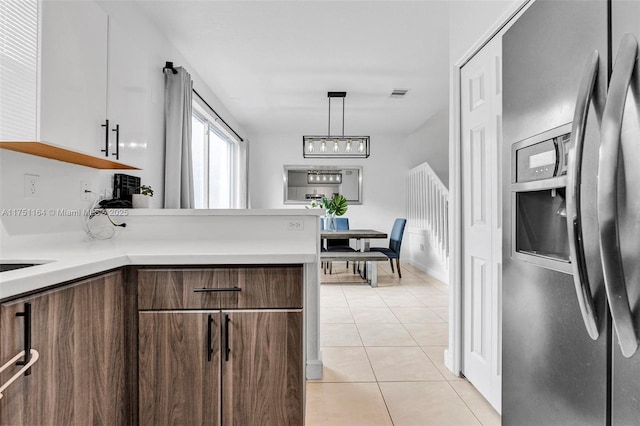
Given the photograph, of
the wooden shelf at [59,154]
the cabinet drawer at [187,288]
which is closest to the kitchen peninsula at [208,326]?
the cabinet drawer at [187,288]

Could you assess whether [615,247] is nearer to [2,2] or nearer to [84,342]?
[84,342]

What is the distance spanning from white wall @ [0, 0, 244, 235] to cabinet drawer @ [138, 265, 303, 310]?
715 millimetres

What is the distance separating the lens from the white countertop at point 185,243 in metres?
1.36

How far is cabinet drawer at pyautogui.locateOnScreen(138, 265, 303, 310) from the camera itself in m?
1.38

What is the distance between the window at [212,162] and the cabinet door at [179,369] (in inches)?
111

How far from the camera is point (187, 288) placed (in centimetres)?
138

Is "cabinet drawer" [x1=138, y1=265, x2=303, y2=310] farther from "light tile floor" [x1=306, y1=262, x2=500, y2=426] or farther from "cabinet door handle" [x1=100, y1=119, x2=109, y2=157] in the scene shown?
"light tile floor" [x1=306, y1=262, x2=500, y2=426]

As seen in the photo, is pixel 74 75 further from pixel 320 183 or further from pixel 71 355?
pixel 320 183

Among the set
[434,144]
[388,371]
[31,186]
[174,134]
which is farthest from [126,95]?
[434,144]

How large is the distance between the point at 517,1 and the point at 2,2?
2.03 metres

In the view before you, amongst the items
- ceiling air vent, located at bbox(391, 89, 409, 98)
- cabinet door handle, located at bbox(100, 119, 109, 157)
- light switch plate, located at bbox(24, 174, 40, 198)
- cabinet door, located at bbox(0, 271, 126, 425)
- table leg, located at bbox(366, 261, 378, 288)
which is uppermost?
ceiling air vent, located at bbox(391, 89, 409, 98)

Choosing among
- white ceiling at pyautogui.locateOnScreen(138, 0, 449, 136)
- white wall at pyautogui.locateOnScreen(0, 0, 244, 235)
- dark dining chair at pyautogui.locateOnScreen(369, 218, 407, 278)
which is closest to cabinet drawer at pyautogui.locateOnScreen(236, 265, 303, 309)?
white wall at pyautogui.locateOnScreen(0, 0, 244, 235)

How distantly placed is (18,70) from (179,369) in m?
1.27

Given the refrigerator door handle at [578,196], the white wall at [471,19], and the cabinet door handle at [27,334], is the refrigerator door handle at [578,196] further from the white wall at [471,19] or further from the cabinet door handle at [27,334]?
the cabinet door handle at [27,334]
